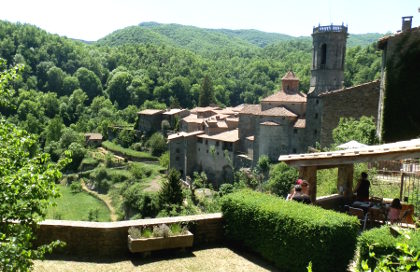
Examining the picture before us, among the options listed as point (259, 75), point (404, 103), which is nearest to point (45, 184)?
point (404, 103)

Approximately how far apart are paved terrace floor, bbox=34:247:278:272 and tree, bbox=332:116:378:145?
16279mm

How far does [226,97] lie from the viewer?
4921 inches

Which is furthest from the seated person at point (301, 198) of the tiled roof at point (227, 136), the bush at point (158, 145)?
the bush at point (158, 145)

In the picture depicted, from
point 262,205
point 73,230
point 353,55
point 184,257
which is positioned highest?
point 353,55

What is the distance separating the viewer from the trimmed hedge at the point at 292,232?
22.4ft

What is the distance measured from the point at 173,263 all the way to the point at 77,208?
136 feet

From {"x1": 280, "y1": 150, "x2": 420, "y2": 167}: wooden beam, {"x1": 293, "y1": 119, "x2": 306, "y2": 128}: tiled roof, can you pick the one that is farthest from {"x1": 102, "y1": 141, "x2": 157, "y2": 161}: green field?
{"x1": 280, "y1": 150, "x2": 420, "y2": 167}: wooden beam

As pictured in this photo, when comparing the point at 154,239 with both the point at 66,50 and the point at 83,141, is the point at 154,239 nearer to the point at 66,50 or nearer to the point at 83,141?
the point at 83,141

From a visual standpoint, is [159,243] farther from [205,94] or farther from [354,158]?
[205,94]

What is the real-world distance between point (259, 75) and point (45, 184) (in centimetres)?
13709

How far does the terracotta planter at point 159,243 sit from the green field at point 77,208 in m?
34.0

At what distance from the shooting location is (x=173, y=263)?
7.71m

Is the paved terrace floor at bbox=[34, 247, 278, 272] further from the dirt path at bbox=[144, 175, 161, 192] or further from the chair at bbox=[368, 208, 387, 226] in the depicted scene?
the dirt path at bbox=[144, 175, 161, 192]

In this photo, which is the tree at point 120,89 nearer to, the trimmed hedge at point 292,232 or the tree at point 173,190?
the tree at point 173,190
